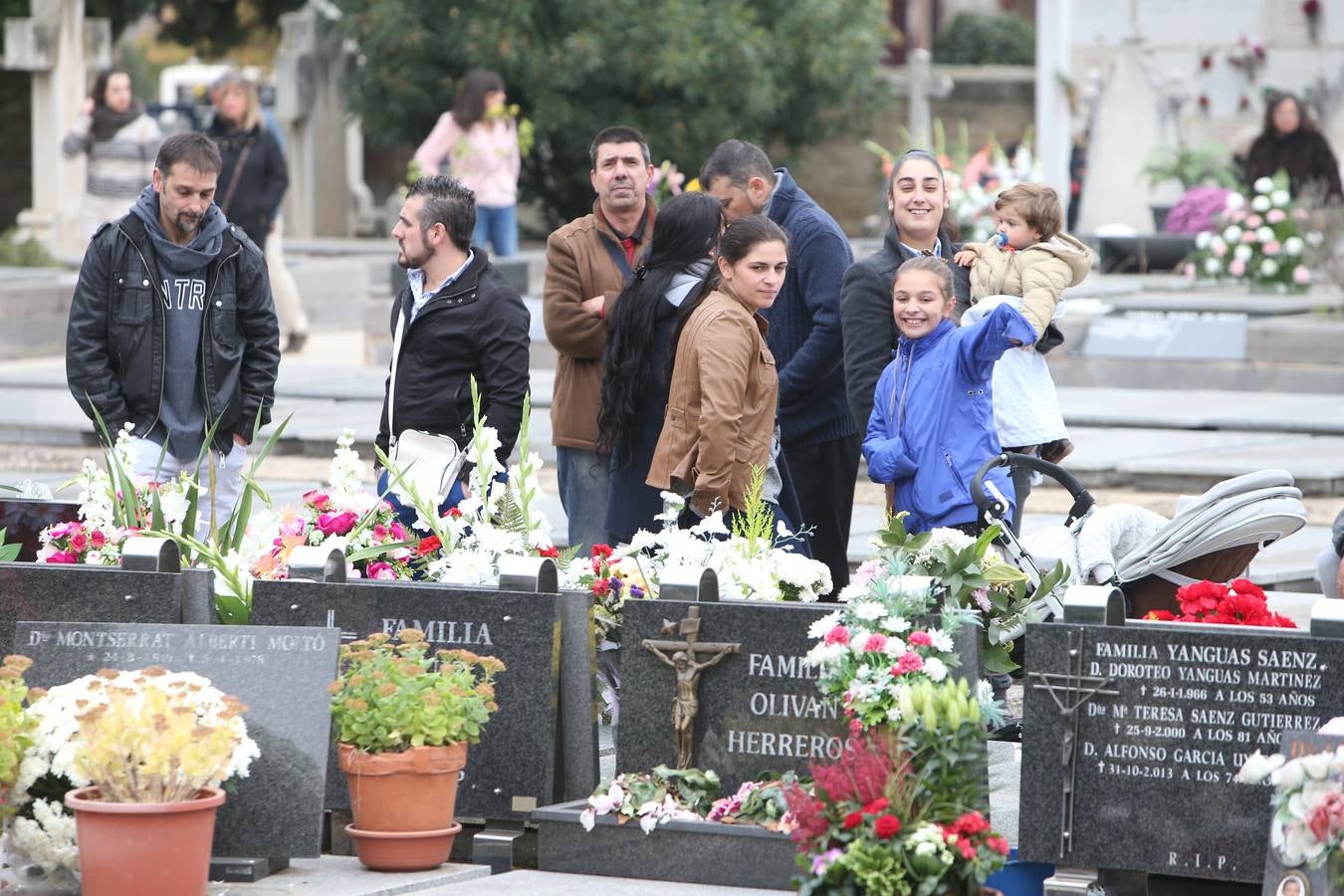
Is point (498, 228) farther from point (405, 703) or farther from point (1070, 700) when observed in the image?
point (1070, 700)

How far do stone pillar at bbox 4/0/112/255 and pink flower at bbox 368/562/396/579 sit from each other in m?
A: 17.4

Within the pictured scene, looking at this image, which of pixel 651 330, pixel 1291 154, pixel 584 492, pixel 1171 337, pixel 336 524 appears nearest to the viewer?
pixel 336 524

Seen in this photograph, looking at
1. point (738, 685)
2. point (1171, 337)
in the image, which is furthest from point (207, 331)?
point (1171, 337)

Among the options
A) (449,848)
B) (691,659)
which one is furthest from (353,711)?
(691,659)

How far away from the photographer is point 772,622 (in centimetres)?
522

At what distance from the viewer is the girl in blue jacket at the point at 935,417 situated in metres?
6.65

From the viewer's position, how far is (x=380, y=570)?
19.7 feet

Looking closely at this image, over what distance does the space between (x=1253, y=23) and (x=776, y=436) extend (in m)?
22.1

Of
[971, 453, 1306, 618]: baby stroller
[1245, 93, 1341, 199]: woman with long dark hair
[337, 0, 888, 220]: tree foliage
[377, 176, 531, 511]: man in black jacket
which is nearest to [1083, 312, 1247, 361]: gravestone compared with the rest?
[1245, 93, 1341, 199]: woman with long dark hair

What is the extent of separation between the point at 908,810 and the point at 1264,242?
1430cm

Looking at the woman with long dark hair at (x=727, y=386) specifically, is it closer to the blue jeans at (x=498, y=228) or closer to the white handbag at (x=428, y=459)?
the white handbag at (x=428, y=459)

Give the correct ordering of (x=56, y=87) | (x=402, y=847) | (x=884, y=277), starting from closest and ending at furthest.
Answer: (x=402, y=847), (x=884, y=277), (x=56, y=87)

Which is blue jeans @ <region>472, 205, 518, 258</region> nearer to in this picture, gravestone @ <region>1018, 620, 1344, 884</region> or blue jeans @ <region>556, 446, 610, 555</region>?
blue jeans @ <region>556, 446, 610, 555</region>

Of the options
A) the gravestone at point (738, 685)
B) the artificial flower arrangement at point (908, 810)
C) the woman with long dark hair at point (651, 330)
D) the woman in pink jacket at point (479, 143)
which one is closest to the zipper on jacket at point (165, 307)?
the woman with long dark hair at point (651, 330)
